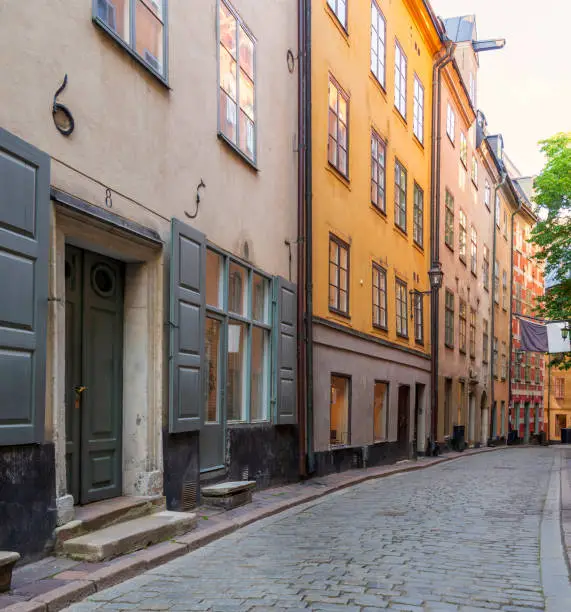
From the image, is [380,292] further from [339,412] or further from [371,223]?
[339,412]

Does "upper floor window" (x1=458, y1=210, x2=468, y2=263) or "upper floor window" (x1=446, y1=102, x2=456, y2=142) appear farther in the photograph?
"upper floor window" (x1=458, y1=210, x2=468, y2=263)

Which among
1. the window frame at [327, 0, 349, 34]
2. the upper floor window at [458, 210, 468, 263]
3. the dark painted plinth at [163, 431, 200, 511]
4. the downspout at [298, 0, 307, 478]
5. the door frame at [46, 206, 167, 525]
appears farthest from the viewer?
the upper floor window at [458, 210, 468, 263]

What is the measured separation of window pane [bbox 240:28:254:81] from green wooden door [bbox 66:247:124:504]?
13.2ft

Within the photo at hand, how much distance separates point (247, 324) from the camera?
10.9 metres

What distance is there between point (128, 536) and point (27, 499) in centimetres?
98

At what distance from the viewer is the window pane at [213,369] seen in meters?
9.71

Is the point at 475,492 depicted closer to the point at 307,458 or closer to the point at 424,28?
the point at 307,458

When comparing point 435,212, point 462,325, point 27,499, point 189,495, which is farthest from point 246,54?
point 462,325

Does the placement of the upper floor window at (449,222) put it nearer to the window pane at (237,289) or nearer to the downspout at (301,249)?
the downspout at (301,249)

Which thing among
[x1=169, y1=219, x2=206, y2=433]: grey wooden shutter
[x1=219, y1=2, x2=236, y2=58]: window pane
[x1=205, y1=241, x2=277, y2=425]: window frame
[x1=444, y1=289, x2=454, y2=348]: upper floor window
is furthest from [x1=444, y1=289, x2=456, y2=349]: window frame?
[x1=169, y1=219, x2=206, y2=433]: grey wooden shutter

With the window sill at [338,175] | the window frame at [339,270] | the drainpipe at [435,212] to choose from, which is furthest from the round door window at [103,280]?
the drainpipe at [435,212]

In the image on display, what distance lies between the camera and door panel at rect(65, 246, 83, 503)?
23.6 feet

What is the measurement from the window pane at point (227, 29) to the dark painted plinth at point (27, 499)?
5.93 meters

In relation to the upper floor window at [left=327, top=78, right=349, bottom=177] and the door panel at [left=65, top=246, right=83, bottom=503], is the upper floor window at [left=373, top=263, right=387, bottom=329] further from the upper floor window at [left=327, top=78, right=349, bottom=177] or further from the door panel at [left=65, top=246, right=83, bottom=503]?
the door panel at [left=65, top=246, right=83, bottom=503]
